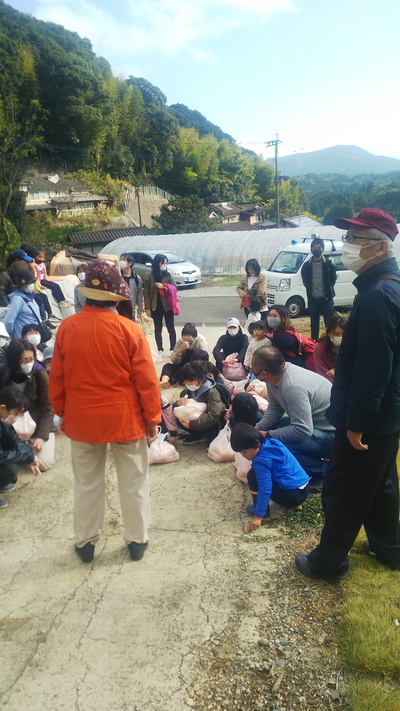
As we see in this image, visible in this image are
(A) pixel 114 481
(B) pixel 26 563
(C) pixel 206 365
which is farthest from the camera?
(C) pixel 206 365

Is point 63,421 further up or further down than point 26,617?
further up

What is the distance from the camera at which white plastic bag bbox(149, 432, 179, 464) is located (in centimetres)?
414

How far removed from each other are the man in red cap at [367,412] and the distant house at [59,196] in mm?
37898

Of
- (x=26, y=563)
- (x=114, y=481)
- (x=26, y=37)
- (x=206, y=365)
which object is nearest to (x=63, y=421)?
(x=26, y=563)

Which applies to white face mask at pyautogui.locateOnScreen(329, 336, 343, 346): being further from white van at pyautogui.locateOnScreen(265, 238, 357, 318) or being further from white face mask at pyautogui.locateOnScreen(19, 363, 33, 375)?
white van at pyautogui.locateOnScreen(265, 238, 357, 318)

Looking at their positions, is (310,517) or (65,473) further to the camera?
(65,473)

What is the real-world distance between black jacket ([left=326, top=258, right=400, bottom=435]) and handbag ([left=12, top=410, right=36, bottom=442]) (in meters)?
2.90

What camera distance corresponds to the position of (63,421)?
107 inches

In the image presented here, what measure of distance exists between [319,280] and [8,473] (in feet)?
17.9

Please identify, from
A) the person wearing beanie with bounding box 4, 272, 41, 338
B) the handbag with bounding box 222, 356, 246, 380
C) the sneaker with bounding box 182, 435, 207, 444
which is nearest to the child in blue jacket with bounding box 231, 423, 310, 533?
the sneaker with bounding box 182, 435, 207, 444

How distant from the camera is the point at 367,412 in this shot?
2.06m

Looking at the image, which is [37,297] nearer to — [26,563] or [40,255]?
[40,255]

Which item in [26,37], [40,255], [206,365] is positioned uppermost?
[26,37]

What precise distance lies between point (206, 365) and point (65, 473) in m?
1.80
